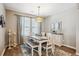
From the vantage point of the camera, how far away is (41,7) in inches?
68.7

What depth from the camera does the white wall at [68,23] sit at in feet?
5.76

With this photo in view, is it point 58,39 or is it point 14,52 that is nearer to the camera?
point 14,52

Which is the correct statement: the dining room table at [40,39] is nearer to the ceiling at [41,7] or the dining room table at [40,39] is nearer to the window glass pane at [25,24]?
the window glass pane at [25,24]

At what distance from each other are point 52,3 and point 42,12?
260 mm

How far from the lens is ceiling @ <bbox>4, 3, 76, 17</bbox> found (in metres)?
1.72

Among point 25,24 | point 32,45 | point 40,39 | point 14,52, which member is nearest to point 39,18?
point 25,24

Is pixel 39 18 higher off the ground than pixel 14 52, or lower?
higher

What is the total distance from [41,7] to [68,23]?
630mm

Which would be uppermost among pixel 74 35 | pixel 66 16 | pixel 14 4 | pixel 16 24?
pixel 14 4

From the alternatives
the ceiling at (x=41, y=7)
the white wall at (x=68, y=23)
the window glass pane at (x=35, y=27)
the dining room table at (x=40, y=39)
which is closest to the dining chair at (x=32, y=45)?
the dining room table at (x=40, y=39)


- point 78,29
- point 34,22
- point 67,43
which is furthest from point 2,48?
point 78,29

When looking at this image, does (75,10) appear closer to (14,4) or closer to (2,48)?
(14,4)

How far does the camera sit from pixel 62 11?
1797mm

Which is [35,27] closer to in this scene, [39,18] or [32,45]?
[39,18]
